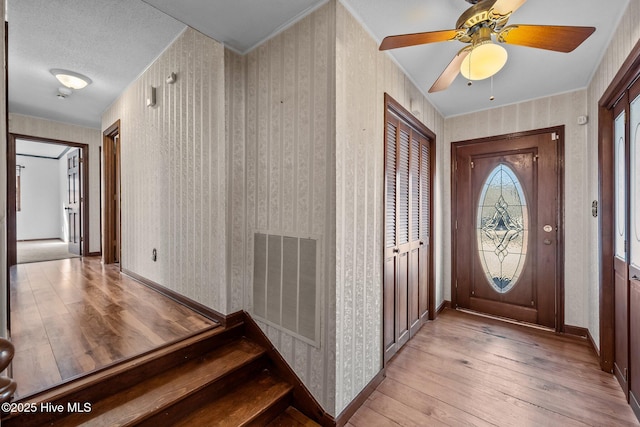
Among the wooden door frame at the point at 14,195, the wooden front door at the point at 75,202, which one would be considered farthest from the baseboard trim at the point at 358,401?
the wooden front door at the point at 75,202

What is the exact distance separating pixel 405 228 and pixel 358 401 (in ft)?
4.87

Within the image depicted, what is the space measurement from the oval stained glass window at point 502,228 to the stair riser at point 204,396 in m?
2.85

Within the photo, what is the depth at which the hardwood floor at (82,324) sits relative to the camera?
1.54m

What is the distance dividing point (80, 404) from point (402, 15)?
291cm

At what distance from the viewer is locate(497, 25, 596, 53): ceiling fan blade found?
1.33 m

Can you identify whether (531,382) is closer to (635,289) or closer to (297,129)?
(635,289)

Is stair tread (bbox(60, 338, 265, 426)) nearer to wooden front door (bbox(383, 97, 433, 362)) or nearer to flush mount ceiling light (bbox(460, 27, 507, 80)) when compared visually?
wooden front door (bbox(383, 97, 433, 362))

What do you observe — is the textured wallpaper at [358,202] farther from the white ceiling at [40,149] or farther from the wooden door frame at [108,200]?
the white ceiling at [40,149]

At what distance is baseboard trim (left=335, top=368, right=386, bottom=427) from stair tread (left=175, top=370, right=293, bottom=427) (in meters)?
0.37

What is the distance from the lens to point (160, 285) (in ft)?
9.25

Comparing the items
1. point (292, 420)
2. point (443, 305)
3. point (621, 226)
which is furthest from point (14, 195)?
point (621, 226)

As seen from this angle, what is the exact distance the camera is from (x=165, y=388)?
1.54m

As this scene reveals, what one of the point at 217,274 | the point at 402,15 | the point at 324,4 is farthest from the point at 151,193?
the point at 402,15

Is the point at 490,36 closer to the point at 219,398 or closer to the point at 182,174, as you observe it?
the point at 182,174
